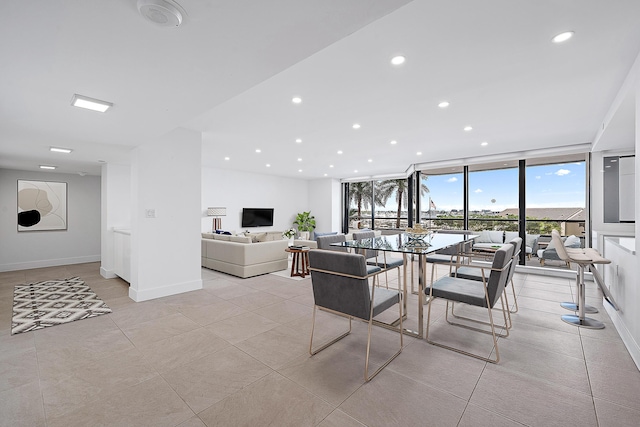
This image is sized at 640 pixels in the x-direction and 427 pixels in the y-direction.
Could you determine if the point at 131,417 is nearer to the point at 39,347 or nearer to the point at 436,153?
the point at 39,347

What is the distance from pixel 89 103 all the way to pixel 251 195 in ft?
22.7

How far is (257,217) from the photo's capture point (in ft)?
31.1

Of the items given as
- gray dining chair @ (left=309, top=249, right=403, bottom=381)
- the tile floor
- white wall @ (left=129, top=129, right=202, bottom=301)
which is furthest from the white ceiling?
the tile floor

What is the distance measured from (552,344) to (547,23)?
8.86 ft

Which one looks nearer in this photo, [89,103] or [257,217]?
[89,103]

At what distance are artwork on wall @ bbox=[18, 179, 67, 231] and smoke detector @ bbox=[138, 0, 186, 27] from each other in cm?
743

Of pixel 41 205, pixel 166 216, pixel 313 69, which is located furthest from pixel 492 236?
pixel 41 205

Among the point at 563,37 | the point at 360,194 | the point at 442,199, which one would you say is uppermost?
the point at 563,37

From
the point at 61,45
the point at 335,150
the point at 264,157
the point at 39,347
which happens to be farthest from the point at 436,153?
the point at 39,347

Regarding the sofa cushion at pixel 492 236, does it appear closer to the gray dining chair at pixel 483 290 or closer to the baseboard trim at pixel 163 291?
the gray dining chair at pixel 483 290

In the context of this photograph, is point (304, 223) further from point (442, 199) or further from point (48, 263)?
point (48, 263)

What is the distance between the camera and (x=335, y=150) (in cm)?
610

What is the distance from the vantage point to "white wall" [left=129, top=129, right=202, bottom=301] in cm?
389

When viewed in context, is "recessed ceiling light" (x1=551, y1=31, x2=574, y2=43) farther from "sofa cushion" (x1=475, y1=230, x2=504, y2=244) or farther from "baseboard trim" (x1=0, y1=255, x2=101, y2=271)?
"baseboard trim" (x1=0, y1=255, x2=101, y2=271)
